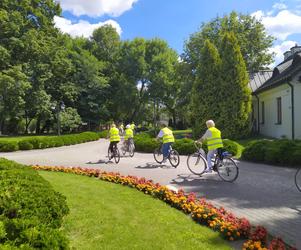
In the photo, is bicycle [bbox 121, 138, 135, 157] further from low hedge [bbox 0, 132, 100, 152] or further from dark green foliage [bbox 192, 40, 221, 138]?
low hedge [bbox 0, 132, 100, 152]

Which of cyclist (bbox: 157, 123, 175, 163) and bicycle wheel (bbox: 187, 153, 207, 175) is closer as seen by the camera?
bicycle wheel (bbox: 187, 153, 207, 175)

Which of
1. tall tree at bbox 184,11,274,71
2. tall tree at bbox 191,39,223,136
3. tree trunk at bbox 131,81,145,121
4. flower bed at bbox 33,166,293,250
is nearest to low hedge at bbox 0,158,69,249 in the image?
flower bed at bbox 33,166,293,250

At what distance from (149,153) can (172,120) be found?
5632 centimetres

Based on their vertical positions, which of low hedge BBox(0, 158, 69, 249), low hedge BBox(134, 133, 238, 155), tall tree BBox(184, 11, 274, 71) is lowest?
low hedge BBox(0, 158, 69, 249)

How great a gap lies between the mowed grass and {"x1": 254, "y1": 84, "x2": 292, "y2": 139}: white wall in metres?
16.0

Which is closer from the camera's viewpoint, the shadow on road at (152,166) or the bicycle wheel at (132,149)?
the shadow on road at (152,166)

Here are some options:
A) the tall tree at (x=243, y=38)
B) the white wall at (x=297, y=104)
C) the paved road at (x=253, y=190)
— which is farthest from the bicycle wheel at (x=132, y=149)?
the tall tree at (x=243, y=38)

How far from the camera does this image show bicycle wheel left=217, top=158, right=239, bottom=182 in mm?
10688

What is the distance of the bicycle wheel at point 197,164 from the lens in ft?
39.0

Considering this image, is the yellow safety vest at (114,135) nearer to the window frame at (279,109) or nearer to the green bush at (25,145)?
the green bush at (25,145)

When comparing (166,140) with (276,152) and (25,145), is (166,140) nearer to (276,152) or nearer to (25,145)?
(276,152)

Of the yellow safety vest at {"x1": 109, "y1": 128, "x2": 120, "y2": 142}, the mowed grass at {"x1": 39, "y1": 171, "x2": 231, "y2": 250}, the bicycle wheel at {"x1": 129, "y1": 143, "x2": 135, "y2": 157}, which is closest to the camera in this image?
the mowed grass at {"x1": 39, "y1": 171, "x2": 231, "y2": 250}

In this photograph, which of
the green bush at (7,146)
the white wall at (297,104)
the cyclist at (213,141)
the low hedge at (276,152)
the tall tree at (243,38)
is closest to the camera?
the cyclist at (213,141)

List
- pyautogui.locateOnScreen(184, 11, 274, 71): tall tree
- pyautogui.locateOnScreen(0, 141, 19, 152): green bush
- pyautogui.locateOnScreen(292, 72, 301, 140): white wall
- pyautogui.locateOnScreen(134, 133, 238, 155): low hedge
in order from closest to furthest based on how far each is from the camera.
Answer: pyautogui.locateOnScreen(134, 133, 238, 155): low hedge, pyautogui.locateOnScreen(292, 72, 301, 140): white wall, pyautogui.locateOnScreen(0, 141, 19, 152): green bush, pyautogui.locateOnScreen(184, 11, 274, 71): tall tree
